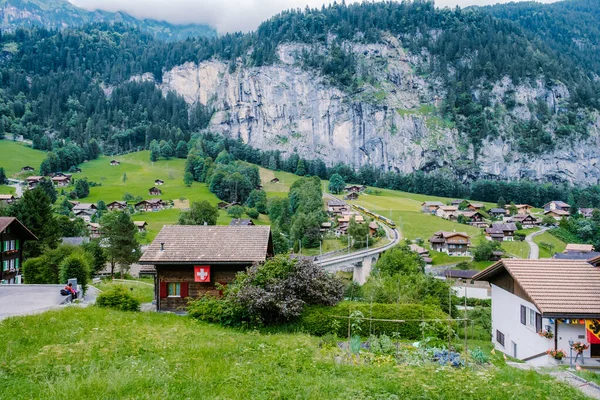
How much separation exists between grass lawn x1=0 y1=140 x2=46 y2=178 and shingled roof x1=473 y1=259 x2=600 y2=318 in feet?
480

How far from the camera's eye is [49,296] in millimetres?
26859

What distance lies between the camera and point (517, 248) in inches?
3568

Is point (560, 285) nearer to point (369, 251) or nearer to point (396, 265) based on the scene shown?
point (396, 265)

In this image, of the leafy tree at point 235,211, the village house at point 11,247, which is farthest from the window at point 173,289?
the leafy tree at point 235,211

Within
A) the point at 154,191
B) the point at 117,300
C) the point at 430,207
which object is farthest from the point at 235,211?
the point at 117,300

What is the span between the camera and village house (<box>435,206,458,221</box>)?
120m

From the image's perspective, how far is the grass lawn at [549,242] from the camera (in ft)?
299

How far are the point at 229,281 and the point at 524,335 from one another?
52.6 feet

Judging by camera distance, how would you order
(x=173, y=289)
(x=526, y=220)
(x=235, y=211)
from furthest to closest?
(x=526, y=220) → (x=235, y=211) → (x=173, y=289)

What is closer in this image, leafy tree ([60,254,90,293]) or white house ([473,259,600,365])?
white house ([473,259,600,365])

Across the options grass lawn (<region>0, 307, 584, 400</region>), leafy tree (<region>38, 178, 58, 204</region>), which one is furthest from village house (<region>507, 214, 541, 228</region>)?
leafy tree (<region>38, 178, 58, 204</region>)

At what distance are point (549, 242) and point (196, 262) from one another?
9373 centimetres

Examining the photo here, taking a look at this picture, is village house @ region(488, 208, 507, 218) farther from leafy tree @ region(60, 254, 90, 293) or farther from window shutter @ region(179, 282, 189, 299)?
leafy tree @ region(60, 254, 90, 293)

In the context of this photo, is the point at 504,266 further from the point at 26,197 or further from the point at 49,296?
the point at 26,197
